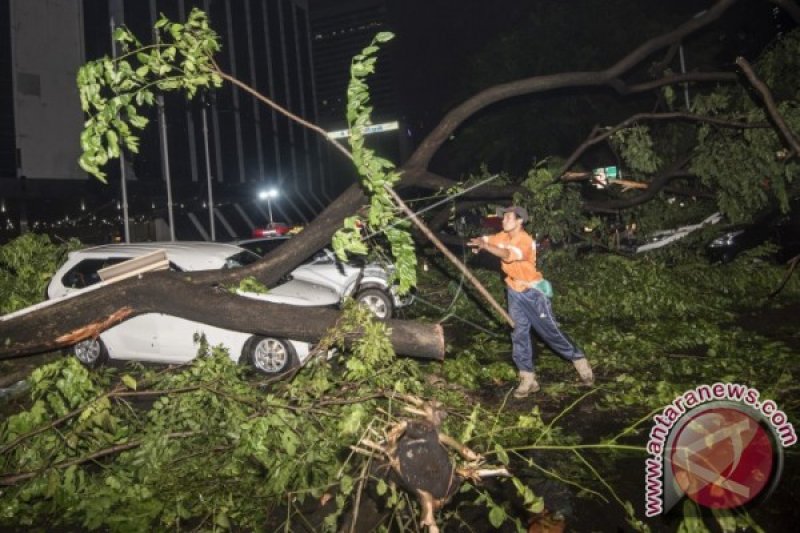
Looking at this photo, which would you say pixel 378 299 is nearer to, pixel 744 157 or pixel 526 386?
pixel 526 386

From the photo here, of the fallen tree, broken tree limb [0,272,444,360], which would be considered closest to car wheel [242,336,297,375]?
the fallen tree

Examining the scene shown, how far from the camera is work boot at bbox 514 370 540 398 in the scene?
5395 mm

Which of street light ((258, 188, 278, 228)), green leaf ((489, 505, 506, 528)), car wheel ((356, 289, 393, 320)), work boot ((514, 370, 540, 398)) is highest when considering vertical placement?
street light ((258, 188, 278, 228))

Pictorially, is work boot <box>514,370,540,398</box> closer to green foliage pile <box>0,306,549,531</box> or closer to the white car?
green foliage pile <box>0,306,549,531</box>

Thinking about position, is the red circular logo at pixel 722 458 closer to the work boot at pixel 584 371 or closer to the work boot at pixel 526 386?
the work boot at pixel 584 371

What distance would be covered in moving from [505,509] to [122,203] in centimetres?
2538

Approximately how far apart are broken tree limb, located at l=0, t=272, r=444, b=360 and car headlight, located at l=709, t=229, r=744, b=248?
33.8 feet

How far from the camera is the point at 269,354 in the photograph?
21.9 feet

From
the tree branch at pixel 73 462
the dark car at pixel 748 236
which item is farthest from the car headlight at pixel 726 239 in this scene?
the tree branch at pixel 73 462

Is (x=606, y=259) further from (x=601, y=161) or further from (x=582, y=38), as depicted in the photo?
(x=601, y=161)

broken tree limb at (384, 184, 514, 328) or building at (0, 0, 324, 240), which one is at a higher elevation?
building at (0, 0, 324, 240)

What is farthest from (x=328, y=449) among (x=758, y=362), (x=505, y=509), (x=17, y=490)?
(x=758, y=362)

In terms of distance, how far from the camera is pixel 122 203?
2416 centimetres

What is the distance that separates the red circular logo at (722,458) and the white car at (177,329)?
14.0 feet
